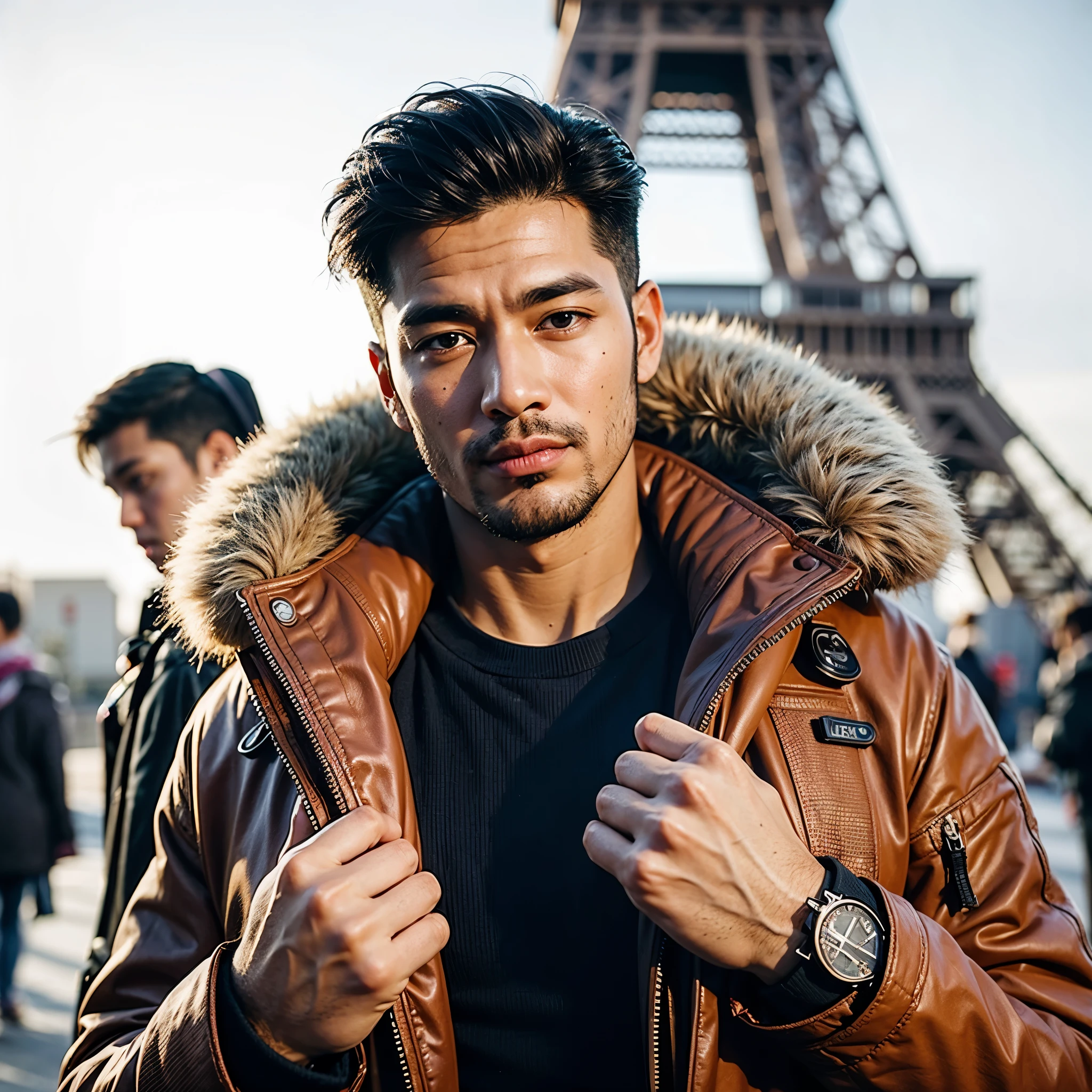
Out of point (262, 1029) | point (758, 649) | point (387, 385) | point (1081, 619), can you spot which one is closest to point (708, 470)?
point (758, 649)

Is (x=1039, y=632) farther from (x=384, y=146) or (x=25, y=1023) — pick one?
(x=384, y=146)

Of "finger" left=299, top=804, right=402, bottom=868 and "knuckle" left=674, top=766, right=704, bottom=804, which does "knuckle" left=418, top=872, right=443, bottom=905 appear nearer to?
"finger" left=299, top=804, right=402, bottom=868

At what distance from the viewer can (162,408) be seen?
10.8 feet

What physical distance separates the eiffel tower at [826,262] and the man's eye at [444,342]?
58.7 ft

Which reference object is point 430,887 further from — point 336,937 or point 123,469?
point 123,469

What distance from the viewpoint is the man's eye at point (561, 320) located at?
2.01 m

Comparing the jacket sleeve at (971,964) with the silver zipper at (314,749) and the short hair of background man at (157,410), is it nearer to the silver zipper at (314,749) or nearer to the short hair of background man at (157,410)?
the silver zipper at (314,749)

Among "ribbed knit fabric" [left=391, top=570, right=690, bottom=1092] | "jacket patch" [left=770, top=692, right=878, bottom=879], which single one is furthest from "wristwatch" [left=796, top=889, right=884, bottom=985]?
"ribbed knit fabric" [left=391, top=570, right=690, bottom=1092]

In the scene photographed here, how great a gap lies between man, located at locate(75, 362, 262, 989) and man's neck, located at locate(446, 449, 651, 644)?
893mm

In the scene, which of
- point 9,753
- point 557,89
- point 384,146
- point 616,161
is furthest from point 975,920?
point 557,89

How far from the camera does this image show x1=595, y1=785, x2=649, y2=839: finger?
1487 millimetres

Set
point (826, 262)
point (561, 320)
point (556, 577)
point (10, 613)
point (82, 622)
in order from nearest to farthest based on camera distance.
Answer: point (561, 320)
point (556, 577)
point (10, 613)
point (826, 262)
point (82, 622)

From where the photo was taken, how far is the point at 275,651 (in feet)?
6.07

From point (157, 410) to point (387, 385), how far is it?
1.29m
